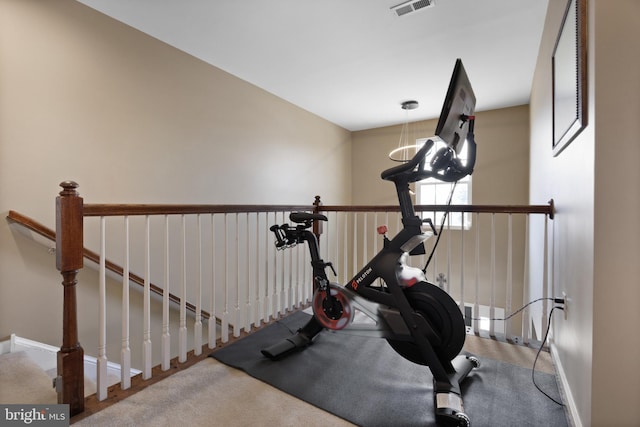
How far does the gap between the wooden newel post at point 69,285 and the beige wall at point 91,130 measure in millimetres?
1011

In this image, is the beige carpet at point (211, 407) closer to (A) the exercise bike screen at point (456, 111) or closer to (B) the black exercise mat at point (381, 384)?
(B) the black exercise mat at point (381, 384)

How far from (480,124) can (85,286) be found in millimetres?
5101

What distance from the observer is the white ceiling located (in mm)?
2229

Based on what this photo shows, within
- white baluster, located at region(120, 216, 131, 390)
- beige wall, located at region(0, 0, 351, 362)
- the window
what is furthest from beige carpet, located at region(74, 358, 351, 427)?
the window

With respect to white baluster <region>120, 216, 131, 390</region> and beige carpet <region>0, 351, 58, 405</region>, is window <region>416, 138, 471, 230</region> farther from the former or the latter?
beige carpet <region>0, 351, 58, 405</region>

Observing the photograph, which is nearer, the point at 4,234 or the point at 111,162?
the point at 4,234

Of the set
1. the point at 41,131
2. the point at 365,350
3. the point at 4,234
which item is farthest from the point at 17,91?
the point at 365,350

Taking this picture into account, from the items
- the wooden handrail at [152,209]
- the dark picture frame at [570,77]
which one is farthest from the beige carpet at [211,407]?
the dark picture frame at [570,77]

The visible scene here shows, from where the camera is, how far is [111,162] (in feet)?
7.72

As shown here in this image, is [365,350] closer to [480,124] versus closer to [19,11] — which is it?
[19,11]

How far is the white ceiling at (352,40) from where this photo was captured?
2.23 meters

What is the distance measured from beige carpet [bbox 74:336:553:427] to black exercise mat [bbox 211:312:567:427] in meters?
0.07

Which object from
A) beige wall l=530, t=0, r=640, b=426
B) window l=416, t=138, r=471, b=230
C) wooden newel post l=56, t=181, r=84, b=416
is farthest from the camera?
window l=416, t=138, r=471, b=230

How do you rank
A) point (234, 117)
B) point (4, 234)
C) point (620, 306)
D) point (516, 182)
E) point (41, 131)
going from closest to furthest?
point (620, 306) → point (4, 234) → point (41, 131) → point (234, 117) → point (516, 182)
